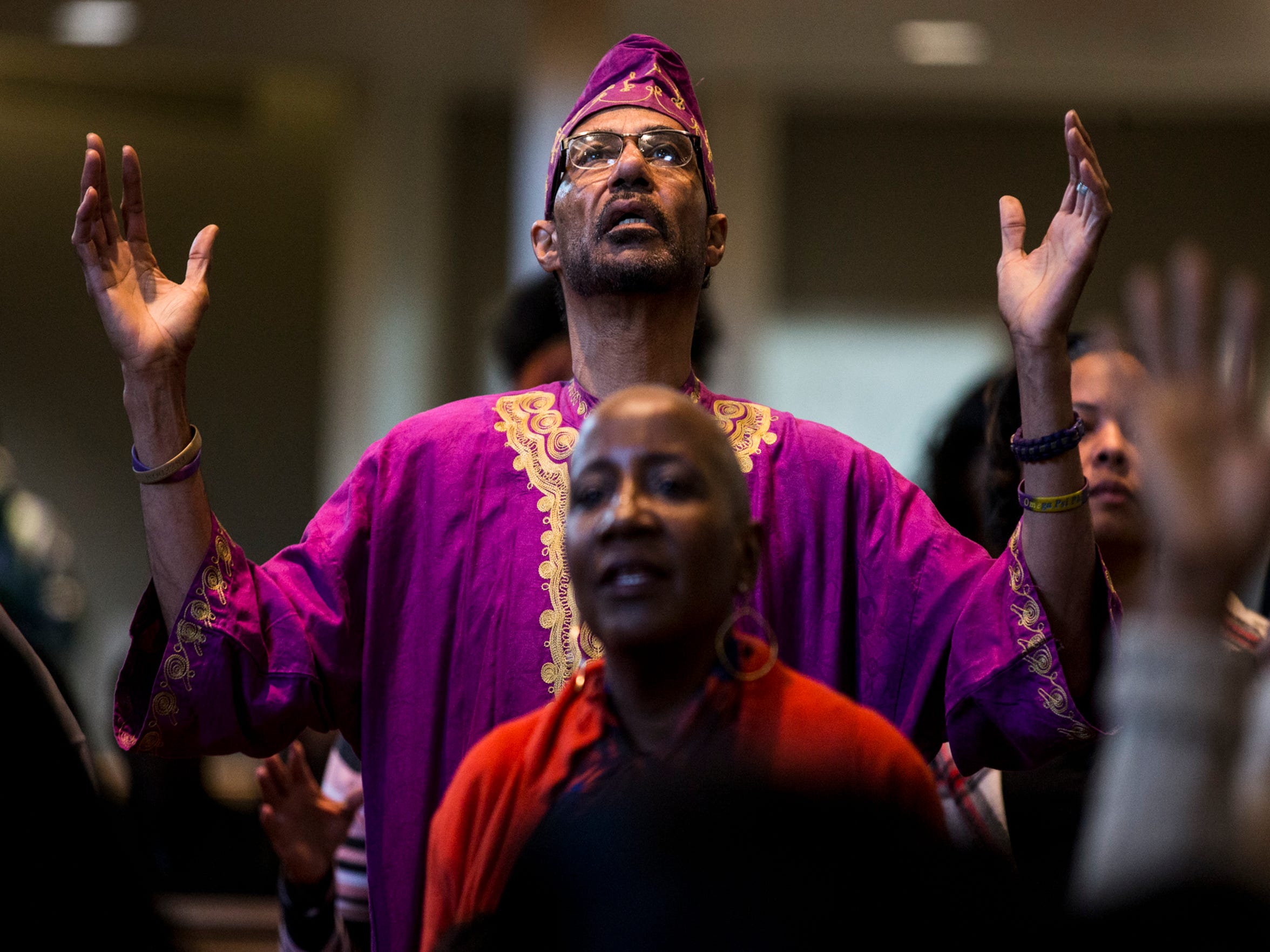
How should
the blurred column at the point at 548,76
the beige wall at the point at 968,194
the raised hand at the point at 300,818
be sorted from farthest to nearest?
the beige wall at the point at 968,194, the blurred column at the point at 548,76, the raised hand at the point at 300,818

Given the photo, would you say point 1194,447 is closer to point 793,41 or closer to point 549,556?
point 549,556

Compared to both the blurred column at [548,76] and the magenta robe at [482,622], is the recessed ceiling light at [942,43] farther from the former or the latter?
the magenta robe at [482,622]

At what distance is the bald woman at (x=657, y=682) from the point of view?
61.9 inches

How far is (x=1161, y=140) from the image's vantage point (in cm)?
837

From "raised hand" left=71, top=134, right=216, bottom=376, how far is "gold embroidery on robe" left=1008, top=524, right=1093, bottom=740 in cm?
119

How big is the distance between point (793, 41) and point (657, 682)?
6.40m

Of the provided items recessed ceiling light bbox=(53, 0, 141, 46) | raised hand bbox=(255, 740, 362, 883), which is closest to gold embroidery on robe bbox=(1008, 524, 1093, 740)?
raised hand bbox=(255, 740, 362, 883)

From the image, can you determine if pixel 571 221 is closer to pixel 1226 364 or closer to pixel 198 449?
pixel 198 449

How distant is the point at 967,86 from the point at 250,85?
390 cm

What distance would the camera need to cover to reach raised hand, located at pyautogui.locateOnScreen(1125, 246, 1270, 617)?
4.27 feet

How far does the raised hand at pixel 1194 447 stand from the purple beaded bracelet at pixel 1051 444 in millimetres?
629

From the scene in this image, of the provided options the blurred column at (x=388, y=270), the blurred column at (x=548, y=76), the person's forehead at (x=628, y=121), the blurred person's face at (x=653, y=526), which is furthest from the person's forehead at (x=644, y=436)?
the blurred column at (x=388, y=270)

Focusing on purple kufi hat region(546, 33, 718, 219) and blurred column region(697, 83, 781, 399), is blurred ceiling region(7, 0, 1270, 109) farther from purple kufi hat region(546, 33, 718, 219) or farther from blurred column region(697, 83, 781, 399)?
purple kufi hat region(546, 33, 718, 219)

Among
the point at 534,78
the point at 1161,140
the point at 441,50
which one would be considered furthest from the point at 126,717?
the point at 1161,140
